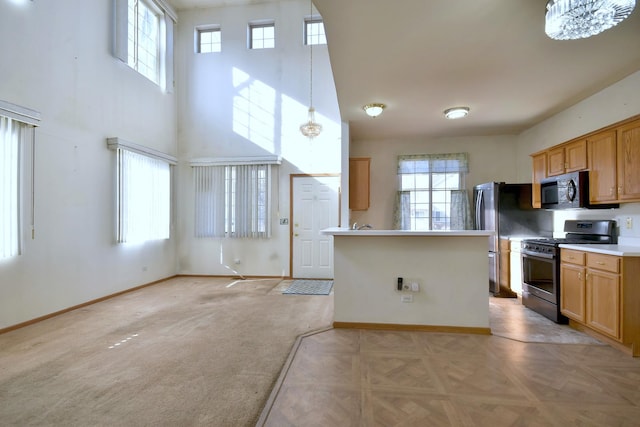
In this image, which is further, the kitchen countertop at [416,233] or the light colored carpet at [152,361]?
the kitchen countertop at [416,233]

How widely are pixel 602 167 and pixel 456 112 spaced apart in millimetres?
1657

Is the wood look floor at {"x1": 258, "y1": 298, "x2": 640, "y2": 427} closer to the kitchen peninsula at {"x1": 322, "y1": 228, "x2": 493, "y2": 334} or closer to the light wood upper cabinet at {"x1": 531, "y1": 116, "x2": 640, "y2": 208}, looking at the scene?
the kitchen peninsula at {"x1": 322, "y1": 228, "x2": 493, "y2": 334}

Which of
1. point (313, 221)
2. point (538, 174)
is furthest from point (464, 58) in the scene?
point (313, 221)

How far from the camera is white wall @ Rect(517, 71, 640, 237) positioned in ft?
9.80

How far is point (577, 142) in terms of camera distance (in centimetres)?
334

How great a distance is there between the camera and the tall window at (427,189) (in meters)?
5.20

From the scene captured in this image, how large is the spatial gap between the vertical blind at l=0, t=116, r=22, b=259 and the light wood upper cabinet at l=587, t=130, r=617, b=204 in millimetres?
6165

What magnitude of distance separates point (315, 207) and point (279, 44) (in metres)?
3.28

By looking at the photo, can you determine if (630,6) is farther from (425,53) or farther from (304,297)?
(304,297)

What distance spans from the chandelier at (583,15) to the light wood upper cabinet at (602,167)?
1.65m

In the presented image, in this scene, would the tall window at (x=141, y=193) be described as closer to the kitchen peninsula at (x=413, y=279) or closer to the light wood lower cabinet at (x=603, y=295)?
the kitchen peninsula at (x=413, y=279)

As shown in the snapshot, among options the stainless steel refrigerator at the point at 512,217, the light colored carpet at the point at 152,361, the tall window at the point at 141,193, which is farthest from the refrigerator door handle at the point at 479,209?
the tall window at the point at 141,193

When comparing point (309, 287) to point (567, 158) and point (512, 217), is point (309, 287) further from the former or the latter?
point (567, 158)

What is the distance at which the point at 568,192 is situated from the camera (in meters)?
3.38
